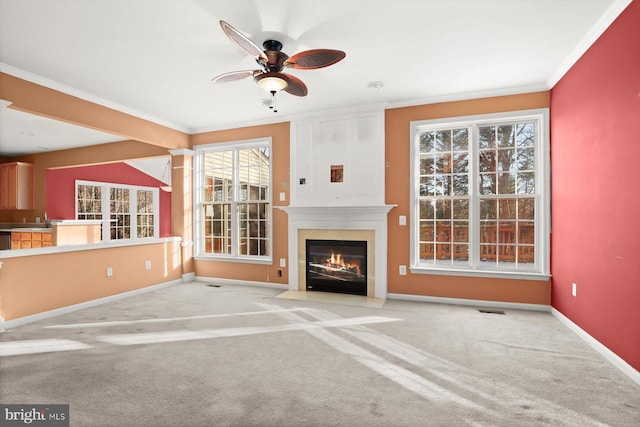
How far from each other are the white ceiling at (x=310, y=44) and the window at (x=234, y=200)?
129 cm

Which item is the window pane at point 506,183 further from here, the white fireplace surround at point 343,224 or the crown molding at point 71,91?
the crown molding at point 71,91

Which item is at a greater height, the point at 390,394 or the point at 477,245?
the point at 477,245

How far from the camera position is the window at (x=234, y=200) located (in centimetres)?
529

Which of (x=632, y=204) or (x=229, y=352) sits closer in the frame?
(x=632, y=204)

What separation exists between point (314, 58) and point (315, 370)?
241cm

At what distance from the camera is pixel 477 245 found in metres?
4.06

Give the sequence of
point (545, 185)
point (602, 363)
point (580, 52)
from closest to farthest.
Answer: point (602, 363) → point (580, 52) → point (545, 185)

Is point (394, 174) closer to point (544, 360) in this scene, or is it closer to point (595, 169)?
point (595, 169)

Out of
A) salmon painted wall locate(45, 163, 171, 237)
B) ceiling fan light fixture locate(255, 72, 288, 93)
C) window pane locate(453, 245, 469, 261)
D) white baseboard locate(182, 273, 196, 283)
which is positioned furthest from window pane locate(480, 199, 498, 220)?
salmon painted wall locate(45, 163, 171, 237)

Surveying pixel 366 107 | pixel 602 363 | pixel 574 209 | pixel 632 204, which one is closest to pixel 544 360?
pixel 602 363

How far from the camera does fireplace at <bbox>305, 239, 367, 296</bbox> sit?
4566 millimetres

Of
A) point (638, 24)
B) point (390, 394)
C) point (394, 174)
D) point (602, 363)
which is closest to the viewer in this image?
point (390, 394)

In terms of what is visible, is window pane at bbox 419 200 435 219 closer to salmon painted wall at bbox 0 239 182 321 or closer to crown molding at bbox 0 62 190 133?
salmon painted wall at bbox 0 239 182 321

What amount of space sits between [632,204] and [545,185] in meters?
1.56
